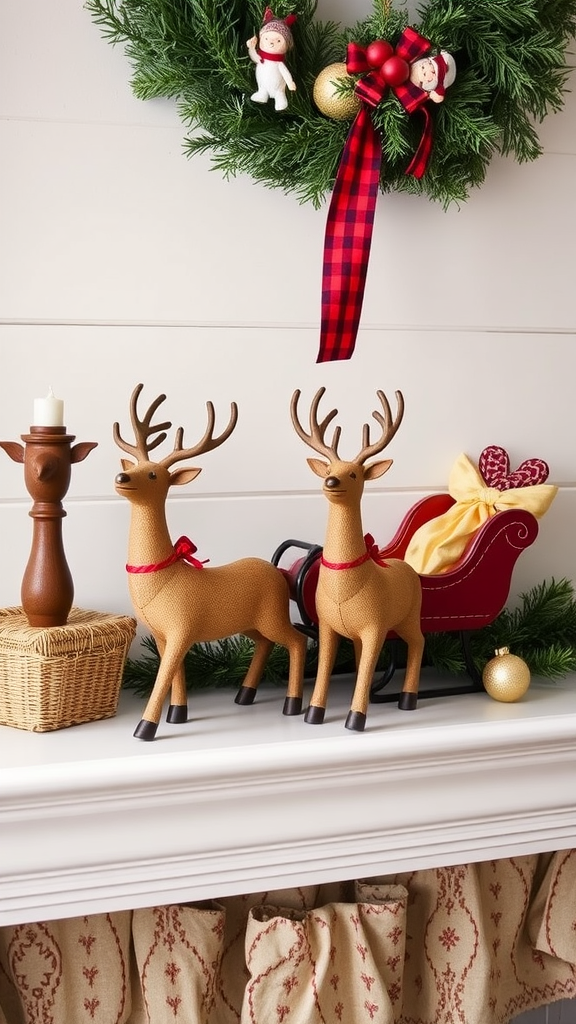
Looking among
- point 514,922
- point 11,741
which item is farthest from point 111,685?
point 514,922

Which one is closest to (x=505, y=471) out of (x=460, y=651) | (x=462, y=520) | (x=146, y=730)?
(x=462, y=520)

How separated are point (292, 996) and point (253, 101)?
38.7 inches

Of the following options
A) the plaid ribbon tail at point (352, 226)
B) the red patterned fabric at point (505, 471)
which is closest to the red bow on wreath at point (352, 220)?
the plaid ribbon tail at point (352, 226)

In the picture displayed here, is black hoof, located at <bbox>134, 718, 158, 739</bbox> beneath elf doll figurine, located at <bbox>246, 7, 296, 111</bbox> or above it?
beneath

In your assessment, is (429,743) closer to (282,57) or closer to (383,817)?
(383,817)

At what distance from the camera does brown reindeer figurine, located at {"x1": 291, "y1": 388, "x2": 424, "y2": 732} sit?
2.91ft

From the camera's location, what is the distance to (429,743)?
875mm

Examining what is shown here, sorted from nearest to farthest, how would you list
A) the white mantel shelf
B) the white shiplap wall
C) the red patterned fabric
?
the white mantel shelf
the white shiplap wall
the red patterned fabric

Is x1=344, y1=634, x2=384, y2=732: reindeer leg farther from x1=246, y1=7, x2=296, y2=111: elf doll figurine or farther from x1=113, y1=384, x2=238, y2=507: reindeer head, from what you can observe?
x1=246, y1=7, x2=296, y2=111: elf doll figurine

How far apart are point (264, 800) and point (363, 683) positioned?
14 centimetres

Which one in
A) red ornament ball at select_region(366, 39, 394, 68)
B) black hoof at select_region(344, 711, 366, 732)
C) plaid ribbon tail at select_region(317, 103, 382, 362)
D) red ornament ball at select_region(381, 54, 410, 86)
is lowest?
black hoof at select_region(344, 711, 366, 732)

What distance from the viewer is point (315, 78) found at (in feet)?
3.38

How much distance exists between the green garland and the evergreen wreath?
0.52 meters

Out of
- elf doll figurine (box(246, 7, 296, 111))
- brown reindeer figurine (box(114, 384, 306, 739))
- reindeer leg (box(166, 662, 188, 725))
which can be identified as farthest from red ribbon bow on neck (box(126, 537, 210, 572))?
elf doll figurine (box(246, 7, 296, 111))
